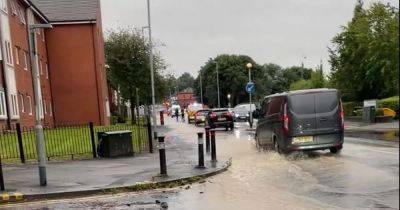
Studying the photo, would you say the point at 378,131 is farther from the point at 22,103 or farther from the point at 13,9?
the point at 13,9

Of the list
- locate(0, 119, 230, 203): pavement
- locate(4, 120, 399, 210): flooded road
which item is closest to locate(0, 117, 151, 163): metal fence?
locate(0, 119, 230, 203): pavement

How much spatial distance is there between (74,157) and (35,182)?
6.03m

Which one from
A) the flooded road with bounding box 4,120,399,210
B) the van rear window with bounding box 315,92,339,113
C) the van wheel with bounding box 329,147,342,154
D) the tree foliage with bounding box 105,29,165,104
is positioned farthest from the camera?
the tree foliage with bounding box 105,29,165,104

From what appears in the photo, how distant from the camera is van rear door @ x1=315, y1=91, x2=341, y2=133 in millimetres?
14145

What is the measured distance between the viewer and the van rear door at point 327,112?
14145mm

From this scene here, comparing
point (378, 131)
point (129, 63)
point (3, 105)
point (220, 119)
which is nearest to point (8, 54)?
point (3, 105)

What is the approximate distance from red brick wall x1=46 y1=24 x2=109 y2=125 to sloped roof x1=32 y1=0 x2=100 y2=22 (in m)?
0.70

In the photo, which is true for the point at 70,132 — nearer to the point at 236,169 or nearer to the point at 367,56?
the point at 236,169

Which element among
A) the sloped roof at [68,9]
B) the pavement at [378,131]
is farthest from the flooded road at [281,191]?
the sloped roof at [68,9]

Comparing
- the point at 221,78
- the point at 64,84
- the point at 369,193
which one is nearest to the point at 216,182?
the point at 369,193

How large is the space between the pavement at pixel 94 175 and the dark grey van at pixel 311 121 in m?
1.86

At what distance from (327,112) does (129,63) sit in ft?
129

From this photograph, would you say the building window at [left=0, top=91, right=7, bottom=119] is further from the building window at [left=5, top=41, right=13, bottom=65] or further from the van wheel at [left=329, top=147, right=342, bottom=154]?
the van wheel at [left=329, top=147, right=342, bottom=154]

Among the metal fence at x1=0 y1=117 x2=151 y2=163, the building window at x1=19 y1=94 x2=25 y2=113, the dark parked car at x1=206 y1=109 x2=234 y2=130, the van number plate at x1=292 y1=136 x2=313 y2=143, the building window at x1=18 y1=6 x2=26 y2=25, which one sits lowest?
the dark parked car at x1=206 y1=109 x2=234 y2=130
